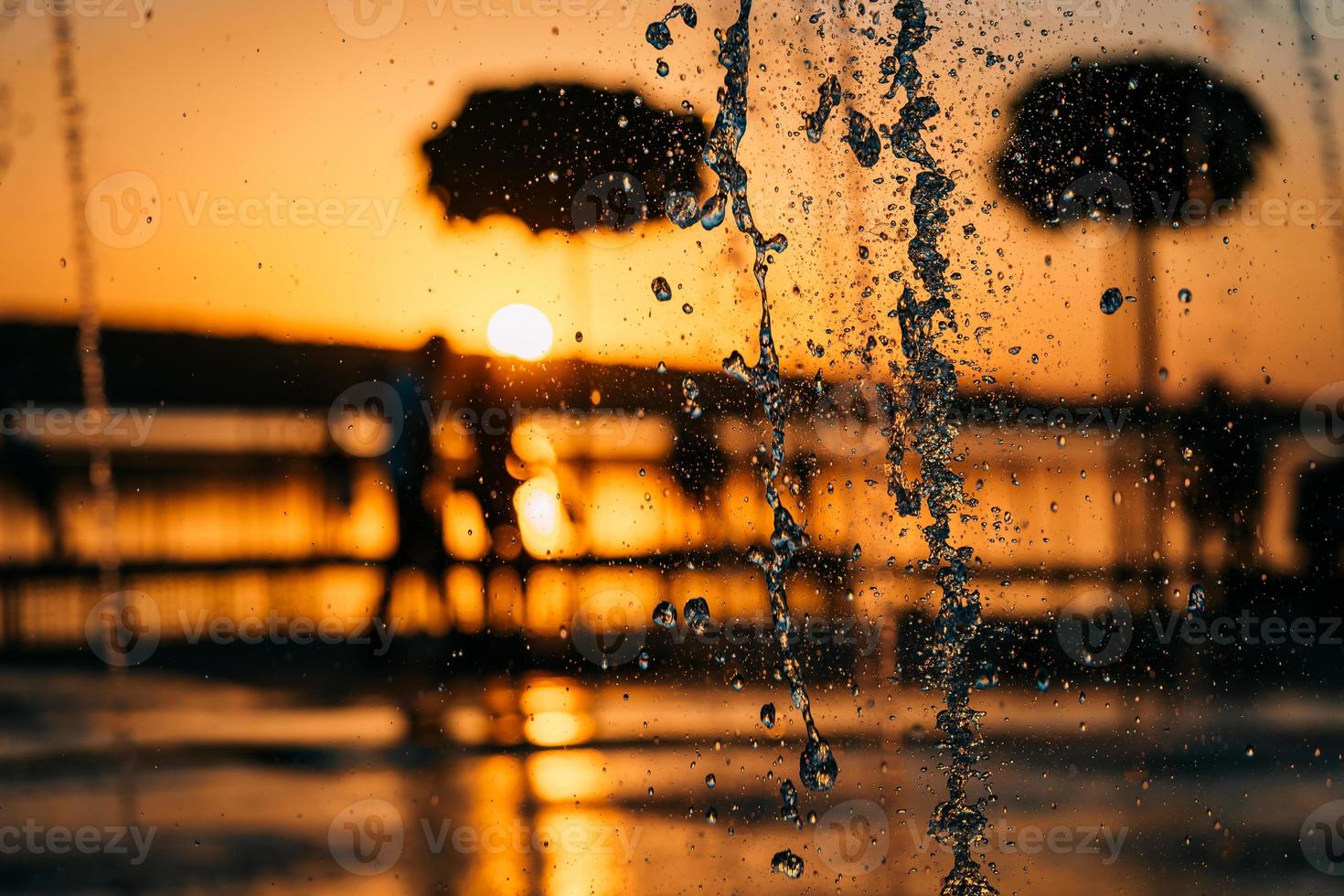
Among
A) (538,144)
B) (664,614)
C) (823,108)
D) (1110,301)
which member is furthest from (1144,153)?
(664,614)

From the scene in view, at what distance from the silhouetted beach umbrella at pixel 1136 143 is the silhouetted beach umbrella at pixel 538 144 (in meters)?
3.25

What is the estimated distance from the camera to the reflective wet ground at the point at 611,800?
3547mm

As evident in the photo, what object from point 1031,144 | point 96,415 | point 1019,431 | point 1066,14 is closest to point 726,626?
point 1019,431

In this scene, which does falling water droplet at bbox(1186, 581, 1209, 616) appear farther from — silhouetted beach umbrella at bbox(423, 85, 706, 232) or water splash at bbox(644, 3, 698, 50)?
water splash at bbox(644, 3, 698, 50)

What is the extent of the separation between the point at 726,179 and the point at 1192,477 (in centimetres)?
834

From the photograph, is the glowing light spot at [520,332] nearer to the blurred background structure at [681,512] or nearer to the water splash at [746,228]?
the blurred background structure at [681,512]

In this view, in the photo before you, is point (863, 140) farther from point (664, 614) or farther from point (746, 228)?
point (664, 614)

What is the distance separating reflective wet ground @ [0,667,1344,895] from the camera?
140 inches

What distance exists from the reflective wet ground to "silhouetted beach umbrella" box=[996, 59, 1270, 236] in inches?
113

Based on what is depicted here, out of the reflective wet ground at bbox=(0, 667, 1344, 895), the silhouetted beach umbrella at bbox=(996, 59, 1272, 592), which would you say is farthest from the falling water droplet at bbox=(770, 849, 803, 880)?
the silhouetted beach umbrella at bbox=(996, 59, 1272, 592)

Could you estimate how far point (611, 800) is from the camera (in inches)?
174

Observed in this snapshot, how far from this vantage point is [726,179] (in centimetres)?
385

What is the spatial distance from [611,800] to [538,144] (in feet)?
36.4

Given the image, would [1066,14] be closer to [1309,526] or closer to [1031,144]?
[1031,144]
